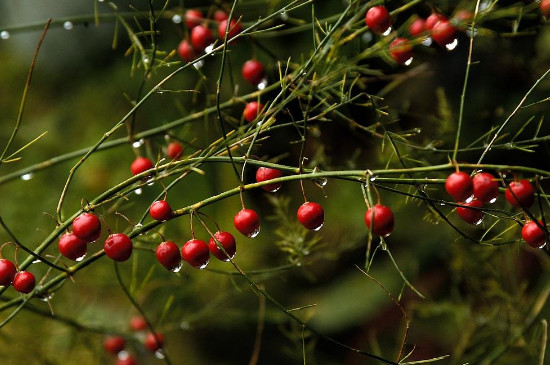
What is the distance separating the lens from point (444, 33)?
0.65m

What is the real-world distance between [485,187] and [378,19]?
0.20m

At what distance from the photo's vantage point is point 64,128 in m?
1.48

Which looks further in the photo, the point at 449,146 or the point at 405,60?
the point at 449,146

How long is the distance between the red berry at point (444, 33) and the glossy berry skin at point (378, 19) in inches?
2.4

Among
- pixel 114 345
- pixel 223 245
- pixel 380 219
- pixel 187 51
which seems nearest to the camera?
pixel 380 219

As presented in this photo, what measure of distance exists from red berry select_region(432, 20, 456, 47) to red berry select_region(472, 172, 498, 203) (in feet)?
0.66

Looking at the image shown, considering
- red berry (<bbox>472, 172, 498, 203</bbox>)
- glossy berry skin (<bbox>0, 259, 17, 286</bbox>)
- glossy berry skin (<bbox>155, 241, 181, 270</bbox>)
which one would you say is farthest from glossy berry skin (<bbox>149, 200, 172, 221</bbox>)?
red berry (<bbox>472, 172, 498, 203</bbox>)

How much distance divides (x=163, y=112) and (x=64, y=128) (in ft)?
0.87

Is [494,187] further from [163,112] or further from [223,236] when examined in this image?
[163,112]

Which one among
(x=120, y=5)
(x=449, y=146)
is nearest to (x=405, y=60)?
(x=449, y=146)

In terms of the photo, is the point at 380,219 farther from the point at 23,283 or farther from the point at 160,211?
the point at 23,283

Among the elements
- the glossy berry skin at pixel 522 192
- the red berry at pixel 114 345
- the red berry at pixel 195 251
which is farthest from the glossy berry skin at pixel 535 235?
the red berry at pixel 114 345

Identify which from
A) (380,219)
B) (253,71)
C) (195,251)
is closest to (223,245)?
(195,251)

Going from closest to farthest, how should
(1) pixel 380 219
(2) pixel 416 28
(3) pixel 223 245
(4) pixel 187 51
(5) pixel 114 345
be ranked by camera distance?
(1) pixel 380 219
(3) pixel 223 245
(2) pixel 416 28
(4) pixel 187 51
(5) pixel 114 345
